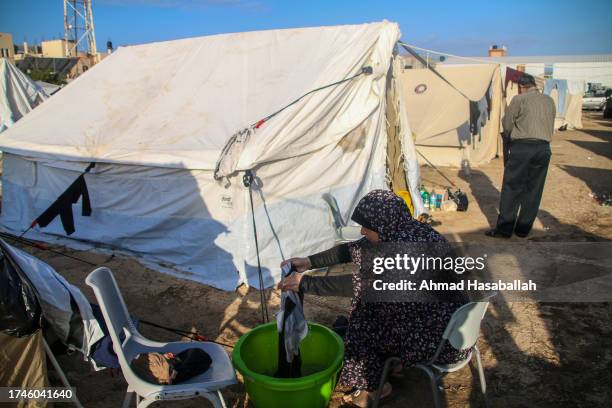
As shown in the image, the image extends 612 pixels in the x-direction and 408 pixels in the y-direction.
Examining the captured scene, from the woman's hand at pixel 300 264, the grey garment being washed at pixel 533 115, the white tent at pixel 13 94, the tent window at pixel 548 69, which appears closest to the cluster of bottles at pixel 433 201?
the grey garment being washed at pixel 533 115

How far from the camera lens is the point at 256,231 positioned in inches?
170

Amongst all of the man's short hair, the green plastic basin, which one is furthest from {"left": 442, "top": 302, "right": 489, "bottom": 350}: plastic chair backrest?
the man's short hair

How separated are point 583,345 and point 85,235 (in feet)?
18.0

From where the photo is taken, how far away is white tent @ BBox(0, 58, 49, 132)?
1074cm

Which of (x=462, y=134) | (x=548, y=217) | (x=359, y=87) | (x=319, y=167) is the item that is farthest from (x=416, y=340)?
(x=462, y=134)

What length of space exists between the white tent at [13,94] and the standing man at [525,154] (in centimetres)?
1099

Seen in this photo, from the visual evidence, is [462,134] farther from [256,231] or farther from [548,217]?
[256,231]

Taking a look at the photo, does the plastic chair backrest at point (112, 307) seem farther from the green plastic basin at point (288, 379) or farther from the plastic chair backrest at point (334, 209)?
the plastic chair backrest at point (334, 209)

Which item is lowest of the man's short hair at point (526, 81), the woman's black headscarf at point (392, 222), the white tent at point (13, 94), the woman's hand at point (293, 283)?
the woman's hand at point (293, 283)

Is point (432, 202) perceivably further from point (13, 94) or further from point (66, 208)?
point (13, 94)

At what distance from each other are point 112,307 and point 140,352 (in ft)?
1.13

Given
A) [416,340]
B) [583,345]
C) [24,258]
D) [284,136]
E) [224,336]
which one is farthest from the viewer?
[284,136]

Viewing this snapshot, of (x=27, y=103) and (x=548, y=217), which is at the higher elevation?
(x=27, y=103)

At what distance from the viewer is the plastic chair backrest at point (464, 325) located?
2.12 m
